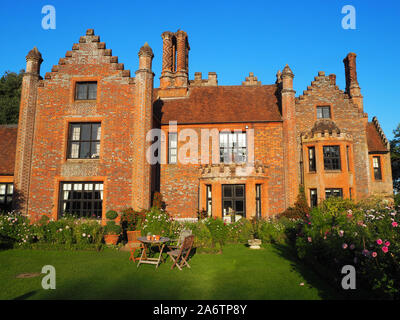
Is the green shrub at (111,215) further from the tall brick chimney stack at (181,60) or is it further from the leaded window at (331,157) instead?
the leaded window at (331,157)

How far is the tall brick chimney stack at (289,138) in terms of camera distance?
18.5 m

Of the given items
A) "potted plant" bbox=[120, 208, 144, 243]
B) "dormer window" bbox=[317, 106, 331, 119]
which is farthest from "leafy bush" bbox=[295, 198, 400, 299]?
"dormer window" bbox=[317, 106, 331, 119]

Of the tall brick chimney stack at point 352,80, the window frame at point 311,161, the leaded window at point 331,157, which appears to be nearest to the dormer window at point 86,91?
the window frame at point 311,161

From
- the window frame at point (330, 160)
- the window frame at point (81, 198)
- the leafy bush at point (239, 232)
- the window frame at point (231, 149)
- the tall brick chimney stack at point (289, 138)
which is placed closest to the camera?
the leafy bush at point (239, 232)

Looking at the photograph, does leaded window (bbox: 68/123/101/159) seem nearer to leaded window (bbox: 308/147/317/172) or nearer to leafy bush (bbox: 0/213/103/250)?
leafy bush (bbox: 0/213/103/250)

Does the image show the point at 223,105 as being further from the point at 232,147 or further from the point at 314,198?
the point at 314,198

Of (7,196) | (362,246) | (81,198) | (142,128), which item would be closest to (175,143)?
(142,128)

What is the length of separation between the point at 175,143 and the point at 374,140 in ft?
53.4

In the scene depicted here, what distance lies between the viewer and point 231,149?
1986 centimetres

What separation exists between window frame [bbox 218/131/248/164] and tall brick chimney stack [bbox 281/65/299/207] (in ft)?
9.08

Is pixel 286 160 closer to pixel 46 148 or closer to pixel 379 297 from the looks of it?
pixel 379 297

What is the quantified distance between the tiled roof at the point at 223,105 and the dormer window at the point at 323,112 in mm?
3351

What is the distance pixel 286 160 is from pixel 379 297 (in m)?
13.5
